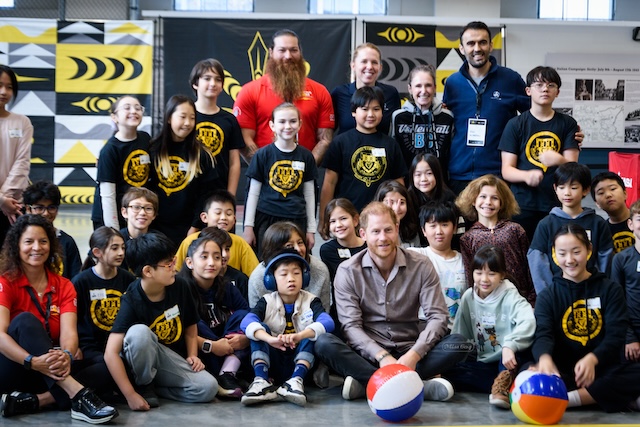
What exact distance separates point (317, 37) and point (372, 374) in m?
9.85

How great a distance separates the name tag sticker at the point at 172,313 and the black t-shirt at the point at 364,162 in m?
1.77

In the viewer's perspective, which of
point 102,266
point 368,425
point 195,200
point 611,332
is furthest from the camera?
point 195,200

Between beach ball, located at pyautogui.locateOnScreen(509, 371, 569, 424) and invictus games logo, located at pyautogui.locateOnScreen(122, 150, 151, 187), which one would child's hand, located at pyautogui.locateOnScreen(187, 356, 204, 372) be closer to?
invictus games logo, located at pyautogui.locateOnScreen(122, 150, 151, 187)

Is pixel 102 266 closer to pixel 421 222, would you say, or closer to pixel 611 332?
pixel 421 222

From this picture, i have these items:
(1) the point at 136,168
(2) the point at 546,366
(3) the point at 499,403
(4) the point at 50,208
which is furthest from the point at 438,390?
(4) the point at 50,208

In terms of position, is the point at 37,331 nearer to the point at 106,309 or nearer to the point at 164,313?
the point at 106,309

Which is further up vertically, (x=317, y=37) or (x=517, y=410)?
(x=317, y=37)

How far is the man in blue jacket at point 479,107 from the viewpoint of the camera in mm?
5473

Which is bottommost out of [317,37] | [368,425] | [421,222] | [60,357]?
[368,425]

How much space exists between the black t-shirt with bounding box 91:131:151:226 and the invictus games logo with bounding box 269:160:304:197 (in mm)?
850

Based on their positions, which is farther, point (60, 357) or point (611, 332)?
point (611, 332)

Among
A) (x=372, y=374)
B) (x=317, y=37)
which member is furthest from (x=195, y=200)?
(x=317, y=37)

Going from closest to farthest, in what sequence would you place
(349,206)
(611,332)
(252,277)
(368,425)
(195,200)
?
(368,425), (611,332), (252,277), (349,206), (195,200)

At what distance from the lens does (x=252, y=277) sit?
4516mm
